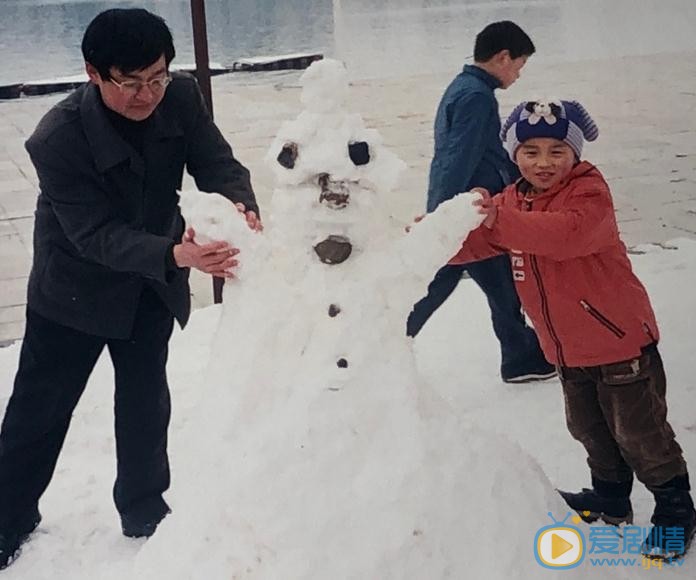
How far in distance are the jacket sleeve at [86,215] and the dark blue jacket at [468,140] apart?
1.62m

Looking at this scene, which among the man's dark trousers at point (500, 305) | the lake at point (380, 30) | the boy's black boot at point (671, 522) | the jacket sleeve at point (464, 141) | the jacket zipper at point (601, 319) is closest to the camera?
the jacket zipper at point (601, 319)

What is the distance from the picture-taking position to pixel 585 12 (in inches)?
1014

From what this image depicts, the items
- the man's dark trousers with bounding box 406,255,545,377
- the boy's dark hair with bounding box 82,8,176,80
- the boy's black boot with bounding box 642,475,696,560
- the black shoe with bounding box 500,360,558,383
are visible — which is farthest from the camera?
the black shoe with bounding box 500,360,558,383

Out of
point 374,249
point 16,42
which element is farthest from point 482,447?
point 16,42

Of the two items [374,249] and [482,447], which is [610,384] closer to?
[482,447]

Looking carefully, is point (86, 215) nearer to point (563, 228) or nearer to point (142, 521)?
point (142, 521)

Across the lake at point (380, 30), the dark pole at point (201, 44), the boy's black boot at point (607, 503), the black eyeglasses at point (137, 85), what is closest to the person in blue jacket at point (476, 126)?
the boy's black boot at point (607, 503)

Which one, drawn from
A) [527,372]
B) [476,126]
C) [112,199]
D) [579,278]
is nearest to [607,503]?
[579,278]

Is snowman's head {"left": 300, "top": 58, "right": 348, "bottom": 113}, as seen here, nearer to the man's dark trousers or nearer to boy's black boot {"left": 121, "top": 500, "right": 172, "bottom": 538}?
boy's black boot {"left": 121, "top": 500, "right": 172, "bottom": 538}

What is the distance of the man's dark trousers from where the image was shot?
4102mm

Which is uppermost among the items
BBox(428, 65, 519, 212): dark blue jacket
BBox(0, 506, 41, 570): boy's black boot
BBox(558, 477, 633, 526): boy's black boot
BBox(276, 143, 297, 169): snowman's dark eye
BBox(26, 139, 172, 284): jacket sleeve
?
BBox(276, 143, 297, 169): snowman's dark eye

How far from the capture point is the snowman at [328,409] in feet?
6.15

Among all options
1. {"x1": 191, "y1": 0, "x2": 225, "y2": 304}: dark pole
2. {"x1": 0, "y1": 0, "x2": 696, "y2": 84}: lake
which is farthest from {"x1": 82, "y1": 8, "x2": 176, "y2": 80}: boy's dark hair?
{"x1": 0, "y1": 0, "x2": 696, "y2": 84}: lake

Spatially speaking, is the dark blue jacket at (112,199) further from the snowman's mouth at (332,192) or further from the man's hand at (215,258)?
the snowman's mouth at (332,192)
